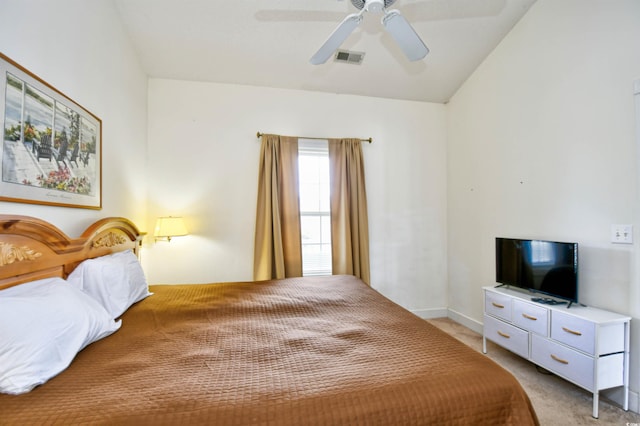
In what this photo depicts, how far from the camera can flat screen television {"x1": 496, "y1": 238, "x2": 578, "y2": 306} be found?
6.91 feet

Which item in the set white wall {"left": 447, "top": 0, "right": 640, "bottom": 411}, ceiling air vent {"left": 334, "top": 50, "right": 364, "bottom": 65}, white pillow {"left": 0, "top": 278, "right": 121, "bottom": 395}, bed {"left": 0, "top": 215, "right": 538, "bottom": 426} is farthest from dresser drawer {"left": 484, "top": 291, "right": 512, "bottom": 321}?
white pillow {"left": 0, "top": 278, "right": 121, "bottom": 395}

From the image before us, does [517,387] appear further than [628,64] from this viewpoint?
No

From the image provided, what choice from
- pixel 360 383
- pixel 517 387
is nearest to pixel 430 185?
pixel 517 387

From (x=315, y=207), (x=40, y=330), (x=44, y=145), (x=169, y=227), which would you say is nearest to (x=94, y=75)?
(x=44, y=145)

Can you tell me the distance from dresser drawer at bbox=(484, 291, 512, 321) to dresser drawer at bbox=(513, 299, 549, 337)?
0.22 ft

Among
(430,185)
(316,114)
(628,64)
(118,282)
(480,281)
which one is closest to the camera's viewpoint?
(118,282)

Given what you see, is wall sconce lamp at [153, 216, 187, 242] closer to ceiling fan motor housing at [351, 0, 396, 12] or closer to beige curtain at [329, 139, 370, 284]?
beige curtain at [329, 139, 370, 284]

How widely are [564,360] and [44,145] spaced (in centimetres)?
355

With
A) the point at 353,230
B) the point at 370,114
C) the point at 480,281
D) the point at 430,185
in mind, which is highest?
the point at 370,114

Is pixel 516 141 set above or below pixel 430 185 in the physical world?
above

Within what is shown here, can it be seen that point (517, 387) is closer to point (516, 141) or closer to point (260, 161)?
point (516, 141)

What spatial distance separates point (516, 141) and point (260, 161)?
8.61 feet

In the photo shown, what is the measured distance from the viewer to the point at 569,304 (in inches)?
82.5

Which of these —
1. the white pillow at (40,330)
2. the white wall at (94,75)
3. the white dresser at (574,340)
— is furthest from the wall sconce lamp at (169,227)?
the white dresser at (574,340)
